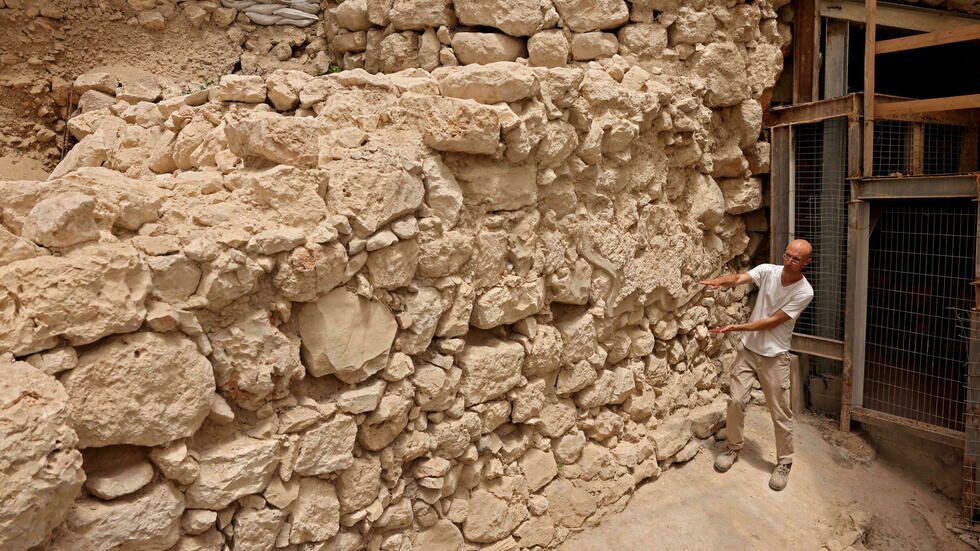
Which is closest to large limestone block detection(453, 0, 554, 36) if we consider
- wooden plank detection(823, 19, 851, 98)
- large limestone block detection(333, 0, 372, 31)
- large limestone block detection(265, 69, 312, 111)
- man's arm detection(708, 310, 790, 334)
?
large limestone block detection(333, 0, 372, 31)

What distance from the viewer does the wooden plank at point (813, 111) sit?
5363 mm

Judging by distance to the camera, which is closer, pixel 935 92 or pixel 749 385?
pixel 749 385

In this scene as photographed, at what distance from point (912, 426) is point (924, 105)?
8.12ft

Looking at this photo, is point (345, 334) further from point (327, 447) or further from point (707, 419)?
point (707, 419)

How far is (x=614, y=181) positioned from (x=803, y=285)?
161cm

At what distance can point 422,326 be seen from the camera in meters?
3.17

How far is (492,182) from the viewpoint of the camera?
11.4 feet

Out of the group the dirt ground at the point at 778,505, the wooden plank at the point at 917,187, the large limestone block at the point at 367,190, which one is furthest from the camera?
the wooden plank at the point at 917,187

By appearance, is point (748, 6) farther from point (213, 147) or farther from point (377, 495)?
point (377, 495)

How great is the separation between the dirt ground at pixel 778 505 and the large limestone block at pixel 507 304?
1562mm

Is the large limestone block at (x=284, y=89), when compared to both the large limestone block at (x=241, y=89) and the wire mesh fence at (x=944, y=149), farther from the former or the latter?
the wire mesh fence at (x=944, y=149)

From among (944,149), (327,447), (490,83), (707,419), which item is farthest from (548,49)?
(944,149)

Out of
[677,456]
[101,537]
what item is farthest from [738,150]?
[101,537]

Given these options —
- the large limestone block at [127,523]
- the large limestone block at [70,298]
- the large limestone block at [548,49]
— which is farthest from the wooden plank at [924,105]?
the large limestone block at [127,523]
